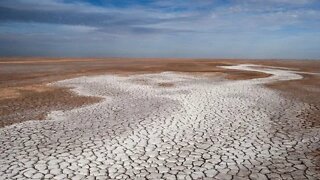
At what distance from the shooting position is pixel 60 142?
900cm

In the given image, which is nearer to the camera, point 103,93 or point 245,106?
point 245,106

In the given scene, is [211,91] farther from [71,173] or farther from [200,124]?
[71,173]

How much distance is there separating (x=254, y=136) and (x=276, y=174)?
2.94 metres

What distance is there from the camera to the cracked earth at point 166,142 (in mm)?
6871

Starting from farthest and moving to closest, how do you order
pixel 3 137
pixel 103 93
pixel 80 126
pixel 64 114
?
1. pixel 103 93
2. pixel 64 114
3. pixel 80 126
4. pixel 3 137

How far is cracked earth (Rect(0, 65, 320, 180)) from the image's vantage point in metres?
6.87

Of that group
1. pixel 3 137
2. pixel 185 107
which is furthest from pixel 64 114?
pixel 185 107

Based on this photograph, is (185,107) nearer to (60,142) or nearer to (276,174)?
(60,142)

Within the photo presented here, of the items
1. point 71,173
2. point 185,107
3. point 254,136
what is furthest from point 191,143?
point 185,107

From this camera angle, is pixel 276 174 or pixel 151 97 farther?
pixel 151 97

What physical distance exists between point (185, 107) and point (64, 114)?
501cm

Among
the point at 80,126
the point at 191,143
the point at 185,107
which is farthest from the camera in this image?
the point at 185,107

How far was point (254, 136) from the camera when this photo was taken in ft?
31.3

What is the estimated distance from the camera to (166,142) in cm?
898
